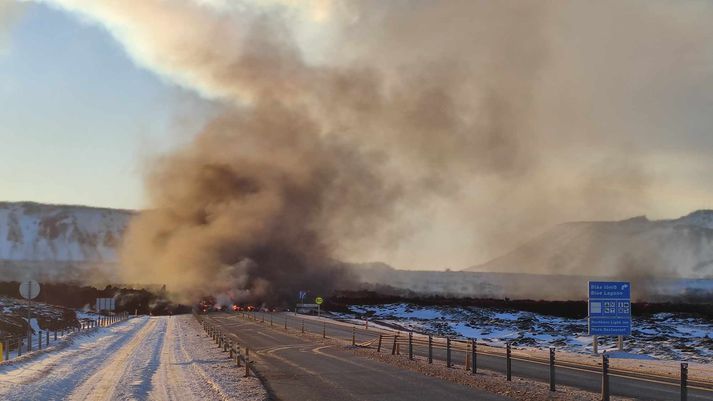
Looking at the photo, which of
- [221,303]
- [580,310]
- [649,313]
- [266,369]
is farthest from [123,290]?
[266,369]

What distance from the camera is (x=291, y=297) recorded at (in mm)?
113188

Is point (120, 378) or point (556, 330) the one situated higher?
point (120, 378)

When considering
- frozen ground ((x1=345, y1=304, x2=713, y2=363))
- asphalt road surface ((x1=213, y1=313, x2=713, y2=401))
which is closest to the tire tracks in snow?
asphalt road surface ((x1=213, y1=313, x2=713, y2=401))

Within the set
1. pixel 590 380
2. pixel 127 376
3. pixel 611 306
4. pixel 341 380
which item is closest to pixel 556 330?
pixel 611 306

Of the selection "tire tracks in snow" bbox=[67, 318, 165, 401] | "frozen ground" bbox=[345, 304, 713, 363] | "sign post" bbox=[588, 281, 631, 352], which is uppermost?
"sign post" bbox=[588, 281, 631, 352]

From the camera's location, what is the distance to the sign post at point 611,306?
102 feet

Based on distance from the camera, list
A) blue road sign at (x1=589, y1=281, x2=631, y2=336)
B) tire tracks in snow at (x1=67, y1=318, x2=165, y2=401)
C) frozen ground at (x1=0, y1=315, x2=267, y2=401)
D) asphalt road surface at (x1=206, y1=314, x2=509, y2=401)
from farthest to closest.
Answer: blue road sign at (x1=589, y1=281, x2=631, y2=336) → tire tracks in snow at (x1=67, y1=318, x2=165, y2=401) → frozen ground at (x1=0, y1=315, x2=267, y2=401) → asphalt road surface at (x1=206, y1=314, x2=509, y2=401)

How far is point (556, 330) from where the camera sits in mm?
66062

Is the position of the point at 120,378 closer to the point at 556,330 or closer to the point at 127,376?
the point at 127,376

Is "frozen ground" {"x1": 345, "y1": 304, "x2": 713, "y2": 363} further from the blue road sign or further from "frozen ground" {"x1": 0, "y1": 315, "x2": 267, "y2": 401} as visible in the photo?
"frozen ground" {"x1": 0, "y1": 315, "x2": 267, "y2": 401}

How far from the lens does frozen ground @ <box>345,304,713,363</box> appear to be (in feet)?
142

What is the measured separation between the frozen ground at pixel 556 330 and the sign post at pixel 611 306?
14.8 feet

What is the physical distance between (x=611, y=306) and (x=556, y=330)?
3672cm

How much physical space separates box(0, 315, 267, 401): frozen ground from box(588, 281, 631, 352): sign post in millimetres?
17988
